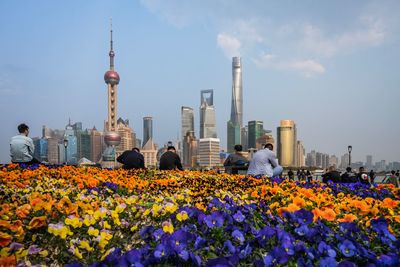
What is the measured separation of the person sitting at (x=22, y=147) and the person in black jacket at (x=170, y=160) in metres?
4.18

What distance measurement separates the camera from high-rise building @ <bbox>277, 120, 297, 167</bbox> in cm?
17700

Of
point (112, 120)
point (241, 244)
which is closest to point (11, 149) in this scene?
point (241, 244)

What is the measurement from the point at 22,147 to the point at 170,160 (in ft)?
15.1

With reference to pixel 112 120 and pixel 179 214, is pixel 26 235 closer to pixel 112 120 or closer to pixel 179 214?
pixel 179 214

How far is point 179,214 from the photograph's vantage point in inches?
122

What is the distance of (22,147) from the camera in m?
9.66

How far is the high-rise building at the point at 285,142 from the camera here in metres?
177

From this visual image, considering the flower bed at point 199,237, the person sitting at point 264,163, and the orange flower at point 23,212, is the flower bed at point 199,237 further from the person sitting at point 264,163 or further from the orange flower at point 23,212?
the person sitting at point 264,163

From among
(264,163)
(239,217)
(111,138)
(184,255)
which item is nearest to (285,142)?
(111,138)

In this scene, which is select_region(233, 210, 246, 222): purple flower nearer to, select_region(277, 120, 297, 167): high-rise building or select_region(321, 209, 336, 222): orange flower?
select_region(321, 209, 336, 222): orange flower

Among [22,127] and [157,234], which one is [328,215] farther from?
[22,127]

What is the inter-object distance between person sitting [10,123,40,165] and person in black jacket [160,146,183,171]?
13.7ft

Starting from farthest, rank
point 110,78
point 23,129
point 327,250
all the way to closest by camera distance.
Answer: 1. point 110,78
2. point 23,129
3. point 327,250

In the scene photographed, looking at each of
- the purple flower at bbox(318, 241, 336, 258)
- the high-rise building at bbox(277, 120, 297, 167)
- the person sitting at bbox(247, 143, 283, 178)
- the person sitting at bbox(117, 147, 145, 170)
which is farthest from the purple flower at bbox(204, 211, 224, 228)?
the high-rise building at bbox(277, 120, 297, 167)
